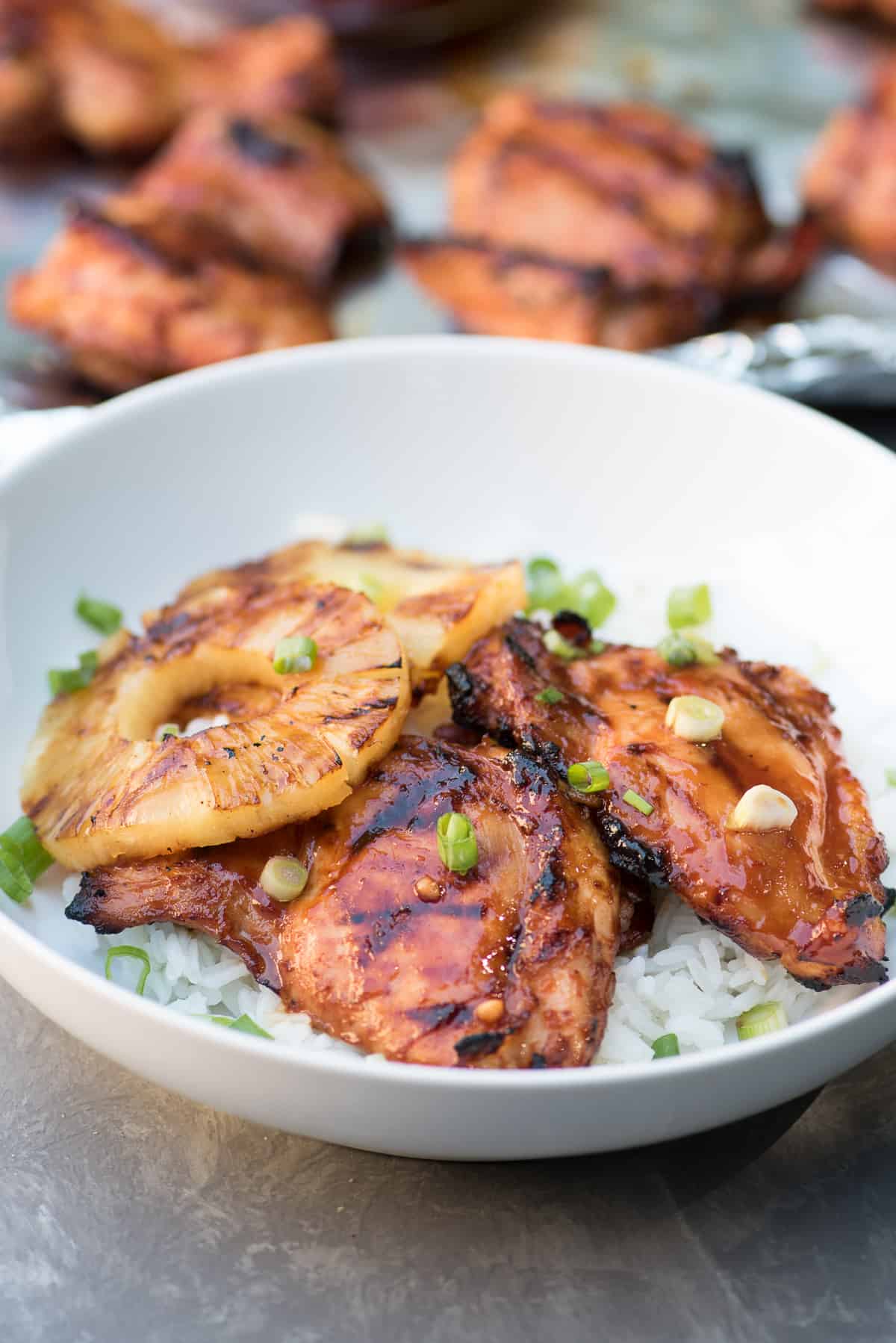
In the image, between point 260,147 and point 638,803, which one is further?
point 260,147

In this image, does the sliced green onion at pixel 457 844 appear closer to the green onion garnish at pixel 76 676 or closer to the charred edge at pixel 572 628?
the charred edge at pixel 572 628

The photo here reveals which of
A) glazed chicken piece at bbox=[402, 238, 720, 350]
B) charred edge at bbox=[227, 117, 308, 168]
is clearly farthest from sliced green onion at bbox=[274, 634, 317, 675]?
charred edge at bbox=[227, 117, 308, 168]

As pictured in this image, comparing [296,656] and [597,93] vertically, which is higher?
[296,656]

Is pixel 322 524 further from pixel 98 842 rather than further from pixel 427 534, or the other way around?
pixel 98 842

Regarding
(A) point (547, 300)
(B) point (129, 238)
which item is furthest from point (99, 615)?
(A) point (547, 300)

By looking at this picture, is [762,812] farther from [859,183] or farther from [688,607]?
[859,183]

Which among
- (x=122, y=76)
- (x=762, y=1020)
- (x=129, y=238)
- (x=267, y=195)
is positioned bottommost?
(x=762, y=1020)
